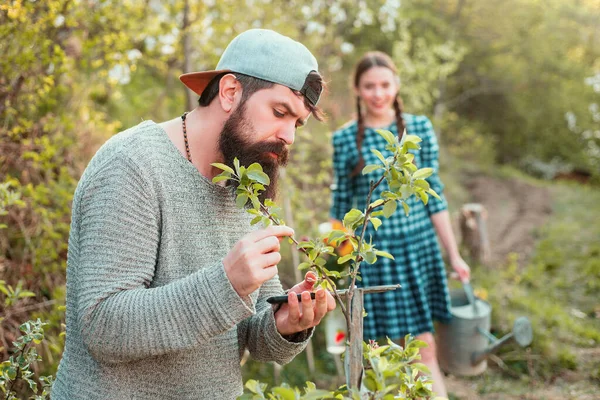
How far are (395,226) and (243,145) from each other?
1.73 metres

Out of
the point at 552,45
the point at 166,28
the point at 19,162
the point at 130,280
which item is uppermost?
the point at 552,45

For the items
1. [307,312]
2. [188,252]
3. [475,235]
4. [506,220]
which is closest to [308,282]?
[307,312]

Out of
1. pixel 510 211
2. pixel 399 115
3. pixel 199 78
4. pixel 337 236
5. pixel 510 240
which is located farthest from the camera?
pixel 510 211

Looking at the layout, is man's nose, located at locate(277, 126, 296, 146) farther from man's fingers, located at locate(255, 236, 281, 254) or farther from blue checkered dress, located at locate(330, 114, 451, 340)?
blue checkered dress, located at locate(330, 114, 451, 340)

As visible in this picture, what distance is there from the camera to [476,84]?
15227mm

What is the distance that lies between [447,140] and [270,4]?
10.4m

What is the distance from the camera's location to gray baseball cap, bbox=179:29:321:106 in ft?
5.17

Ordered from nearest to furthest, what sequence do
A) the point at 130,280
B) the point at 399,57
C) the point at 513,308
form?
the point at 130,280 → the point at 513,308 → the point at 399,57

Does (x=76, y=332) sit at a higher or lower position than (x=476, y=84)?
lower

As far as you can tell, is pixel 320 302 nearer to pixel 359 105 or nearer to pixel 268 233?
pixel 268 233

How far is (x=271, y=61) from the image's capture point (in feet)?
5.16

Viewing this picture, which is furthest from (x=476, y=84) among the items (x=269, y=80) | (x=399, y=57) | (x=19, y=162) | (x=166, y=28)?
(x=269, y=80)

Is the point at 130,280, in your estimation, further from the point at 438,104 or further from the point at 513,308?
the point at 438,104

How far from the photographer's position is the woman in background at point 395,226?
3.12 metres
